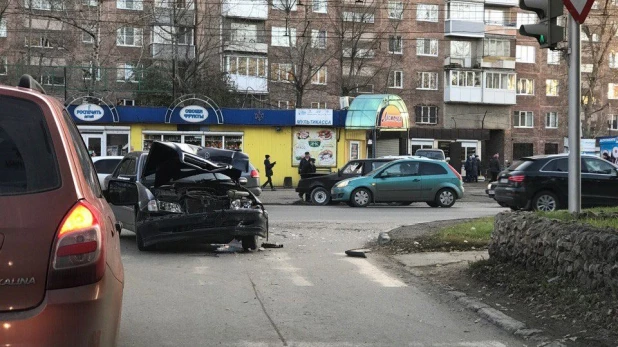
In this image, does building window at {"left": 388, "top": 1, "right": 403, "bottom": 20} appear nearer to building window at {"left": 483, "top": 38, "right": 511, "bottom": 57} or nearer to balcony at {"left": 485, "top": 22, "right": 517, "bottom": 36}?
building window at {"left": 483, "top": 38, "right": 511, "bottom": 57}

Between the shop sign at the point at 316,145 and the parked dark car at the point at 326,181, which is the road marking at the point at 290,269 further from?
the shop sign at the point at 316,145

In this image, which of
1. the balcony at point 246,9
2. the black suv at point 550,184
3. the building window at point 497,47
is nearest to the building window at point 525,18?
the building window at point 497,47

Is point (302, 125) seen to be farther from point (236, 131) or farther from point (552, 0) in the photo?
point (552, 0)

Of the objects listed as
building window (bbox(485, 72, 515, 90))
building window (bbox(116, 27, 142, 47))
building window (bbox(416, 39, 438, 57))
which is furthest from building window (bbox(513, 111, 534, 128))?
building window (bbox(116, 27, 142, 47))

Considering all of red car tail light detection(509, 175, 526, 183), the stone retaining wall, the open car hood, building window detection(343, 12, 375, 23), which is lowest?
the stone retaining wall

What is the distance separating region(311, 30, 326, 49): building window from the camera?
55.2 m

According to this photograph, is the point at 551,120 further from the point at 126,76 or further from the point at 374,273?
the point at 374,273

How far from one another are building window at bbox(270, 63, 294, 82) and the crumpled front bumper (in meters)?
43.3

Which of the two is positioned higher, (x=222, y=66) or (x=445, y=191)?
(x=222, y=66)

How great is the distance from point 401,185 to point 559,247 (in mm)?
16322

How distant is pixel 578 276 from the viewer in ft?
23.4

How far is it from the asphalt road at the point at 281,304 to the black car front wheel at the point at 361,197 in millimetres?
10806

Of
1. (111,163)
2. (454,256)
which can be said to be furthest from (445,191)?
(454,256)

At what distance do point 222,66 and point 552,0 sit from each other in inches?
1767
